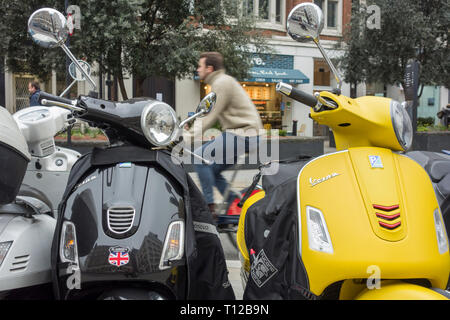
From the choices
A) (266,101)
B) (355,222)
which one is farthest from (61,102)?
(266,101)

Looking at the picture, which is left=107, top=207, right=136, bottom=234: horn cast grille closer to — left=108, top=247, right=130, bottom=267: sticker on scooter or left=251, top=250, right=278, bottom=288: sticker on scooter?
left=108, top=247, right=130, bottom=267: sticker on scooter

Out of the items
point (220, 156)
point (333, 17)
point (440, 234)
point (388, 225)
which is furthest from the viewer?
point (333, 17)

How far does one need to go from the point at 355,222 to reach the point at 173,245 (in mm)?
732

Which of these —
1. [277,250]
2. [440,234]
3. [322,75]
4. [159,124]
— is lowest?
Answer: [277,250]

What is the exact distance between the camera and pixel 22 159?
2.02m

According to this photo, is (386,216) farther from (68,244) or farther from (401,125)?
(68,244)

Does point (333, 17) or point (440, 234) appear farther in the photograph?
point (333, 17)

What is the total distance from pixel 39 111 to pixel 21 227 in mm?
1288

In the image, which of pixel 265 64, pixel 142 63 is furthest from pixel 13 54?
pixel 265 64

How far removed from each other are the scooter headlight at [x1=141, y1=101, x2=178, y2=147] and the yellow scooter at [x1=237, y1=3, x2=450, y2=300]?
0.53m

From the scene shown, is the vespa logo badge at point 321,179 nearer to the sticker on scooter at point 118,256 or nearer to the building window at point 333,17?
the sticker on scooter at point 118,256

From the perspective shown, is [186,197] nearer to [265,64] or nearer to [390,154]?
[390,154]

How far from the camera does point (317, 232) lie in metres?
1.87

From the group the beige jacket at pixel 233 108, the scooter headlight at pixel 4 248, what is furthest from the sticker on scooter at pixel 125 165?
the beige jacket at pixel 233 108
